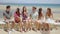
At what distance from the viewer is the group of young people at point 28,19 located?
1235 mm

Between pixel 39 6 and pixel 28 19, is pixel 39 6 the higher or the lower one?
the higher one

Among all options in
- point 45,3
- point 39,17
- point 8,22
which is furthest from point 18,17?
point 45,3

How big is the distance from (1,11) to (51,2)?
582mm

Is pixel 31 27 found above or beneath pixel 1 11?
beneath

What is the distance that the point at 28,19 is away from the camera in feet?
4.09

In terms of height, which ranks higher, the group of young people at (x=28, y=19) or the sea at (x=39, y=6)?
the sea at (x=39, y=6)

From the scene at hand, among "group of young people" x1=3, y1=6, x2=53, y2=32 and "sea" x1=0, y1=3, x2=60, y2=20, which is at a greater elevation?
"sea" x1=0, y1=3, x2=60, y2=20

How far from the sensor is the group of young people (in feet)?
4.05

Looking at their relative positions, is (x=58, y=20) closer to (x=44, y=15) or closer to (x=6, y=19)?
(x=44, y=15)

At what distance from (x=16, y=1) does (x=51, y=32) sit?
0.53 metres

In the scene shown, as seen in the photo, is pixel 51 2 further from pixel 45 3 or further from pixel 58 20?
pixel 58 20

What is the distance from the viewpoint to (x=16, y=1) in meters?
1.26

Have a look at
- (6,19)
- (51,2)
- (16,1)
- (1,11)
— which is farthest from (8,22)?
(51,2)

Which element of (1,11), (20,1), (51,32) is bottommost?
(51,32)
